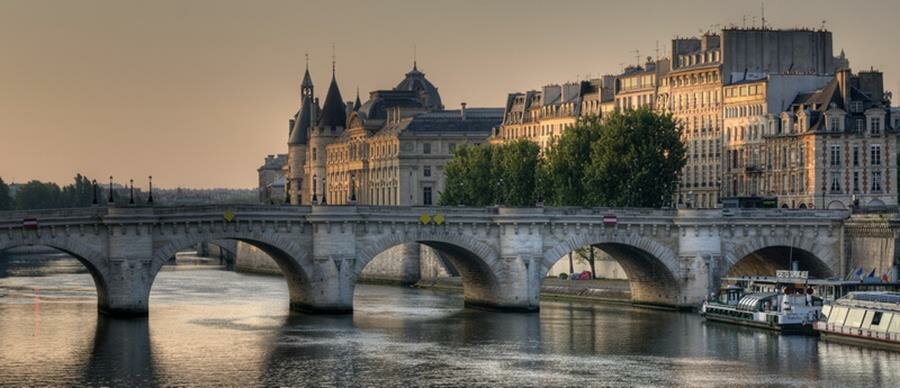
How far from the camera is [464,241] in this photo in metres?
121

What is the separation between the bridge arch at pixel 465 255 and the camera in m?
119

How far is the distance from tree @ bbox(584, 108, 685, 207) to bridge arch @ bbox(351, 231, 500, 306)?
21.2 meters

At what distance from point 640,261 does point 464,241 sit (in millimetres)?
13051

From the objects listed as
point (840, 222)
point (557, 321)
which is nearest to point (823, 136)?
point (840, 222)

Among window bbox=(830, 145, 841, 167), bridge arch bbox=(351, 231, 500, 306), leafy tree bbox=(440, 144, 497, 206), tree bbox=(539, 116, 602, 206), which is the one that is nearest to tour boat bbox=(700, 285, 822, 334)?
bridge arch bbox=(351, 231, 500, 306)

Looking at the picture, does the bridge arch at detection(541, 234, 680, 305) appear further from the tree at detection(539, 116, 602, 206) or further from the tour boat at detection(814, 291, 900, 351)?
the tree at detection(539, 116, 602, 206)

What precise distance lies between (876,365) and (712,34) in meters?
69.8

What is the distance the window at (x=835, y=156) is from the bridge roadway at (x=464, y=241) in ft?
51.9

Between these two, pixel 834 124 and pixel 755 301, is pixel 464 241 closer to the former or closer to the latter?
pixel 755 301

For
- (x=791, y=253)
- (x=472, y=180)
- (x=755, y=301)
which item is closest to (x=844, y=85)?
(x=791, y=253)

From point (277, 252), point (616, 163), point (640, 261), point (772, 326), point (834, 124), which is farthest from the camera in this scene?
point (616, 163)

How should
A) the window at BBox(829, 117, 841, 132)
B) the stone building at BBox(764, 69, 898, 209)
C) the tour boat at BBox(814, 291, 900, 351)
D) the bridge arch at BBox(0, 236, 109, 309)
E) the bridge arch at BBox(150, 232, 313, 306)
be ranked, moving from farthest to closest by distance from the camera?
the window at BBox(829, 117, 841, 132) → the stone building at BBox(764, 69, 898, 209) → the bridge arch at BBox(150, 232, 313, 306) → the bridge arch at BBox(0, 236, 109, 309) → the tour boat at BBox(814, 291, 900, 351)

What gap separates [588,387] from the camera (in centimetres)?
8912

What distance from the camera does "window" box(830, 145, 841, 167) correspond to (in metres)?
144
